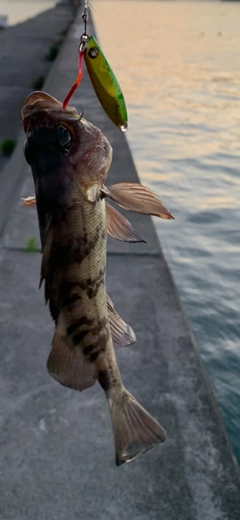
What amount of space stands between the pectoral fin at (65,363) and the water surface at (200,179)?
308 cm

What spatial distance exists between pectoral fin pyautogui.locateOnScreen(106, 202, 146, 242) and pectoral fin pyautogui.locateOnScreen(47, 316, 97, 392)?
1.13ft

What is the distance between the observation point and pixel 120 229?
Answer: 2.06 metres

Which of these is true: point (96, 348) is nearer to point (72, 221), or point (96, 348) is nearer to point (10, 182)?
point (72, 221)

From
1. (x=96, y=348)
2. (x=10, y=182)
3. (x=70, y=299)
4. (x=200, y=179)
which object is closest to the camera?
(x=70, y=299)

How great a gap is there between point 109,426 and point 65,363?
206 centimetres

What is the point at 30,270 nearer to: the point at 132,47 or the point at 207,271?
the point at 207,271

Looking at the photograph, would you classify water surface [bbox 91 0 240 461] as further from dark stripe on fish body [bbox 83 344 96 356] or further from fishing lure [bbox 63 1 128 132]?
fishing lure [bbox 63 1 128 132]

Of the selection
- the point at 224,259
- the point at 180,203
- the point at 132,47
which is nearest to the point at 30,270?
the point at 224,259

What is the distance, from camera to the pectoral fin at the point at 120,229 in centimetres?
204

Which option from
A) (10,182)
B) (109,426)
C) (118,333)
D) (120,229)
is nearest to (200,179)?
(10,182)

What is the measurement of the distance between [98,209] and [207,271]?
608 cm

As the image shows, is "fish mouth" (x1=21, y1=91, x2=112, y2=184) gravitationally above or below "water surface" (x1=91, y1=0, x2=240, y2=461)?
above

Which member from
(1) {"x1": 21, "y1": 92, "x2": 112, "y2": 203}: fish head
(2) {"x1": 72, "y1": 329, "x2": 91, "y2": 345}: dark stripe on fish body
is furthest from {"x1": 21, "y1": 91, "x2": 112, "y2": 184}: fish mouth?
(2) {"x1": 72, "y1": 329, "x2": 91, "y2": 345}: dark stripe on fish body

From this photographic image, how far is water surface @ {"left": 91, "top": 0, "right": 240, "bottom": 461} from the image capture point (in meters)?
6.45
